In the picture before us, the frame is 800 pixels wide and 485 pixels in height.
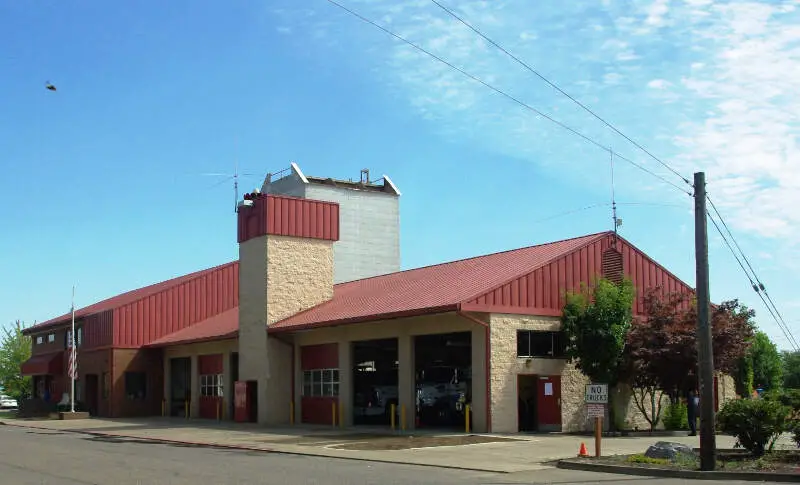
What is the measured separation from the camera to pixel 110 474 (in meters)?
16.7

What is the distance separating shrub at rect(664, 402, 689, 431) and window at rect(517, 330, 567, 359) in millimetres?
4961

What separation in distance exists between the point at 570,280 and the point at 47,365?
37.9 metres

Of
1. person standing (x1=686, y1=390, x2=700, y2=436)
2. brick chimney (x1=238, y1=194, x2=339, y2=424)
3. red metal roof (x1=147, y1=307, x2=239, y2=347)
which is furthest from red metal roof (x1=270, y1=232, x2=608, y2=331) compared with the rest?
person standing (x1=686, y1=390, x2=700, y2=436)

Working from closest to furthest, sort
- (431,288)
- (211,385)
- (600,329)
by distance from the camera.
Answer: (600,329), (431,288), (211,385)

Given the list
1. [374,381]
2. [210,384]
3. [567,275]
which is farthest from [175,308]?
[567,275]

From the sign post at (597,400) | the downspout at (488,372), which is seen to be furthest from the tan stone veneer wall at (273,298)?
the sign post at (597,400)

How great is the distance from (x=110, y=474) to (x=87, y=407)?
36992mm

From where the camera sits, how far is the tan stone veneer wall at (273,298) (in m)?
36.9

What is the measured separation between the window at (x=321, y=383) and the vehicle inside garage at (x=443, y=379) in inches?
149

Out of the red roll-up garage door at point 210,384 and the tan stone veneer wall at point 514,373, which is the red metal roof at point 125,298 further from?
the tan stone veneer wall at point 514,373

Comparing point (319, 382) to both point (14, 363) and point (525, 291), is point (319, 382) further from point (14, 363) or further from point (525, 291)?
point (14, 363)

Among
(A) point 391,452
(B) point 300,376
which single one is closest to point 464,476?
(A) point 391,452

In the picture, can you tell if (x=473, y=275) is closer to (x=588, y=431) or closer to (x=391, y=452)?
(x=588, y=431)

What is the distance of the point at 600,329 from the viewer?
2867 cm
